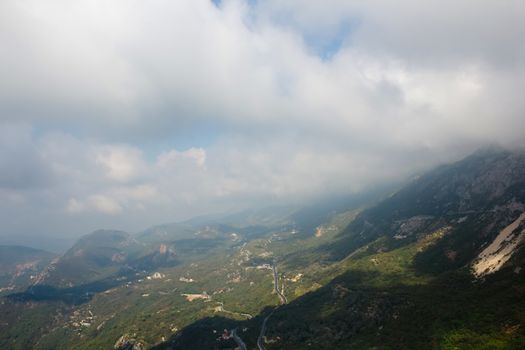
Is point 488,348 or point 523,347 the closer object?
point 523,347
